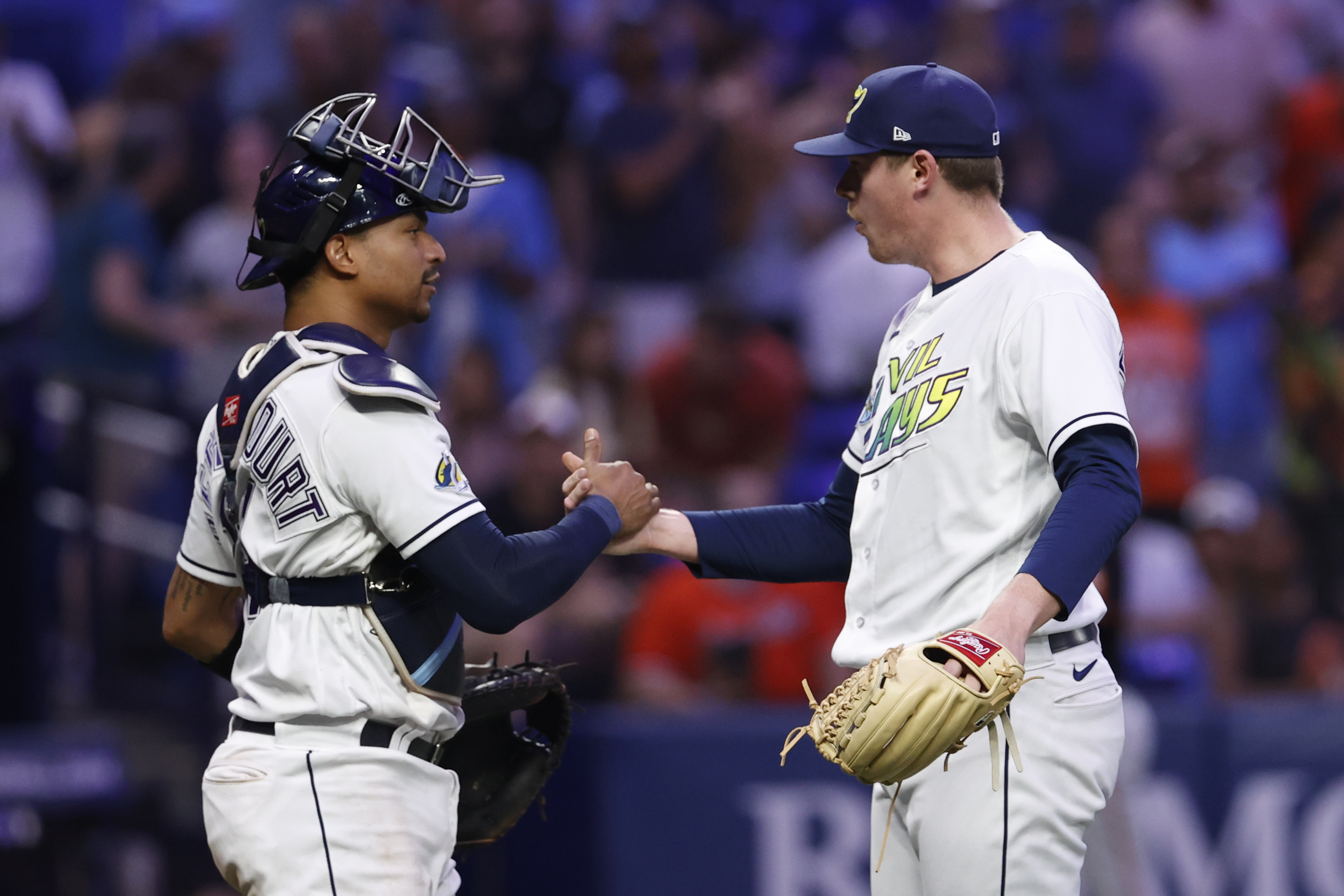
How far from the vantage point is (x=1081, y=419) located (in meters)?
2.72

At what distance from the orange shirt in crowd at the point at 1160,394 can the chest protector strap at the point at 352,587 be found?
5.28 meters

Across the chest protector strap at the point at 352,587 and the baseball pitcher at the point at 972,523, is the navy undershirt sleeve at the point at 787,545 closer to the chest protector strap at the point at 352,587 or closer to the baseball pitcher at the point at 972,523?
the baseball pitcher at the point at 972,523

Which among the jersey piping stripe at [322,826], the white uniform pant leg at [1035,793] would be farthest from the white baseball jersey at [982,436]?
the jersey piping stripe at [322,826]

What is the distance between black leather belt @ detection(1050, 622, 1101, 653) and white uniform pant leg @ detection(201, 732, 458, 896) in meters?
1.18

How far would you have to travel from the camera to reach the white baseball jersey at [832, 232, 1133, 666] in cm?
280

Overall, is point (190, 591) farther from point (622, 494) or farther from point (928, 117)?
point (928, 117)

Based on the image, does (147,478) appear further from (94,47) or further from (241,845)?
(241,845)

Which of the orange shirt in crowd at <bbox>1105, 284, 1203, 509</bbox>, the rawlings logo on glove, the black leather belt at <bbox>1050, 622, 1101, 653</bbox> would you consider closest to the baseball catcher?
the rawlings logo on glove

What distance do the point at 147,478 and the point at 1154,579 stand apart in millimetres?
4547

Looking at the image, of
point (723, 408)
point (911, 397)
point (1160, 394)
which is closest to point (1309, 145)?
point (1160, 394)

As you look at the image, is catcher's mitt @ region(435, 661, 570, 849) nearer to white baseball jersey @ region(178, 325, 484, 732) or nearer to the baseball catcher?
the baseball catcher

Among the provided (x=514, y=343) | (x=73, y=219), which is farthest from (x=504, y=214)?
(x=73, y=219)

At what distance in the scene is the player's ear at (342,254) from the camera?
2984 mm

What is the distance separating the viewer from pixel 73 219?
7.67 metres
